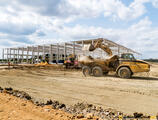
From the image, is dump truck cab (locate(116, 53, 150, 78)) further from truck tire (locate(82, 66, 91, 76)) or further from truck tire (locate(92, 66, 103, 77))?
truck tire (locate(82, 66, 91, 76))

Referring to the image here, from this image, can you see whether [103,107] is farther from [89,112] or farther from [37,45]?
[37,45]

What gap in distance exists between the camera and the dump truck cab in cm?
1026

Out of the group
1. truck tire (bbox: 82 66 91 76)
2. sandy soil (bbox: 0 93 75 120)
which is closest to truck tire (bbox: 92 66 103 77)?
truck tire (bbox: 82 66 91 76)

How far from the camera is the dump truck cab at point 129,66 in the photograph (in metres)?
10.3

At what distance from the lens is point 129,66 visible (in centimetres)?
1070

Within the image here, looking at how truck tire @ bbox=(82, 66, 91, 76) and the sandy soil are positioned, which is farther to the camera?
truck tire @ bbox=(82, 66, 91, 76)

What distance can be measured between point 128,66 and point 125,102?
6468 millimetres

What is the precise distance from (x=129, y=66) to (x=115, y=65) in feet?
4.80

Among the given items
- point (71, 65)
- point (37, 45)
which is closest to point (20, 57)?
point (37, 45)

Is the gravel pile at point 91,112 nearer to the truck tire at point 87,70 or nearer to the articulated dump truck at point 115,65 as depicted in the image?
the articulated dump truck at point 115,65

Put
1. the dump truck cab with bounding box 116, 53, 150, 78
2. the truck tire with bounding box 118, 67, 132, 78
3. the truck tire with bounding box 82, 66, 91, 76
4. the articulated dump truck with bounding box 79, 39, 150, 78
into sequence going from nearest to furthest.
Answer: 1. the dump truck cab with bounding box 116, 53, 150, 78
2. the articulated dump truck with bounding box 79, 39, 150, 78
3. the truck tire with bounding box 118, 67, 132, 78
4. the truck tire with bounding box 82, 66, 91, 76

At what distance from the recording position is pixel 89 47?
1243cm

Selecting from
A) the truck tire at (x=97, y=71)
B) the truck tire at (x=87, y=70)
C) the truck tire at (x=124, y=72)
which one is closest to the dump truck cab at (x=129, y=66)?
the truck tire at (x=124, y=72)

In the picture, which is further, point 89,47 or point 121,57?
point 89,47
